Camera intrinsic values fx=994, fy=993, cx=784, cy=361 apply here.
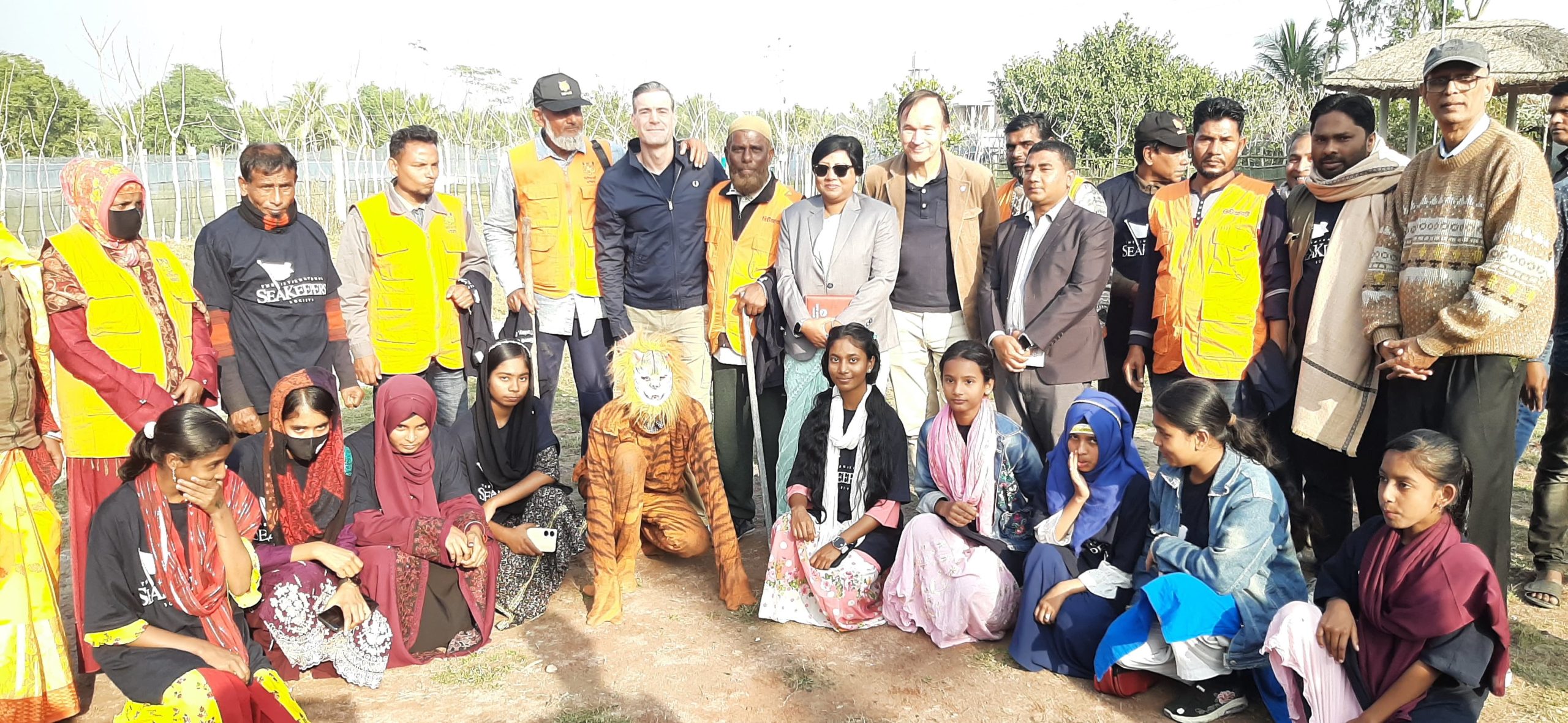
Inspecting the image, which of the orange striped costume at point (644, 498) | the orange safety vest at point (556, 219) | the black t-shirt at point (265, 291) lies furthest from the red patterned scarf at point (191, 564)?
the orange safety vest at point (556, 219)

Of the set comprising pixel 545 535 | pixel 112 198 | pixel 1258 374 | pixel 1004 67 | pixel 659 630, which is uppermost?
pixel 1004 67

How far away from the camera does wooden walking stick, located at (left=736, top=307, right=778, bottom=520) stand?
15.5ft

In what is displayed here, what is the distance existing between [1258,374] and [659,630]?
2.62 m

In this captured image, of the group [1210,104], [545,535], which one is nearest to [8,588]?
[545,535]

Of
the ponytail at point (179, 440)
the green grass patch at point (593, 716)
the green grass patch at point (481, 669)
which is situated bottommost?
the green grass patch at point (481, 669)

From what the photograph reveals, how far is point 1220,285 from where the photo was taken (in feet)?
13.3

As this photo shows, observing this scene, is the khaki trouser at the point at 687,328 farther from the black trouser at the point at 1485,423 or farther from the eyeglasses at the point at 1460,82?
the eyeglasses at the point at 1460,82

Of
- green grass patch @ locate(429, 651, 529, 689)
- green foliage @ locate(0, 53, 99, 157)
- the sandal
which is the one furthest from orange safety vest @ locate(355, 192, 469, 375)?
green foliage @ locate(0, 53, 99, 157)

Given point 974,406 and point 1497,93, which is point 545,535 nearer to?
point 974,406

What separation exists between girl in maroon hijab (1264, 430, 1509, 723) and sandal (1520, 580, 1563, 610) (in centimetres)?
146

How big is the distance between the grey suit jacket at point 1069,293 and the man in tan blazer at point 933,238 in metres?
0.45

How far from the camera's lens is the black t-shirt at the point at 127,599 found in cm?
292

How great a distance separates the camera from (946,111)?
4.73m

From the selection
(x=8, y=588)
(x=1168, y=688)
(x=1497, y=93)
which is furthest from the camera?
(x=1497, y=93)
